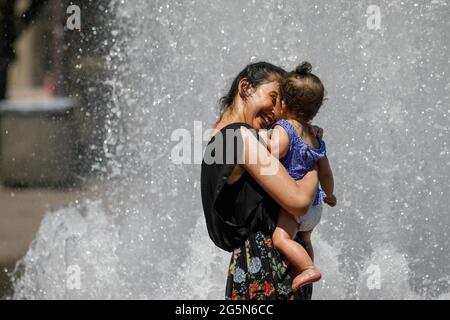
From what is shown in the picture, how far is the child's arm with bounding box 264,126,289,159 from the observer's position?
108 inches

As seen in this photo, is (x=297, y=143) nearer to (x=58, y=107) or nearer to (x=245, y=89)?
(x=245, y=89)

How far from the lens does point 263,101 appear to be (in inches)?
112

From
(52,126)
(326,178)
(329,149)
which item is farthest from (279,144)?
(52,126)

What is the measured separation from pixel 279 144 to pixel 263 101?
16 centimetres

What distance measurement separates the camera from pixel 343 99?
4918 millimetres

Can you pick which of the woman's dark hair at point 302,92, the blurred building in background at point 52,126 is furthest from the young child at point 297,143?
the blurred building in background at point 52,126

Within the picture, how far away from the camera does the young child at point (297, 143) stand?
2.77m

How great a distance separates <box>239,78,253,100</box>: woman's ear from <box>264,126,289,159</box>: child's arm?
0.52 feet

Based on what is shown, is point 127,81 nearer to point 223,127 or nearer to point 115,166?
point 115,166

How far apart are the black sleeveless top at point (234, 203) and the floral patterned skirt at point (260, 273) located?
3cm

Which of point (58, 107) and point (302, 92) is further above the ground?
point (302, 92)

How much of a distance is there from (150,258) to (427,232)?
1347 mm

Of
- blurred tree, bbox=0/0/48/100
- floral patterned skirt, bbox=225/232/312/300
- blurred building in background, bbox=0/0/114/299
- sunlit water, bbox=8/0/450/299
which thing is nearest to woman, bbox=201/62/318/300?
floral patterned skirt, bbox=225/232/312/300

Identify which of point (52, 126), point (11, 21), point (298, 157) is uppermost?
point (11, 21)
